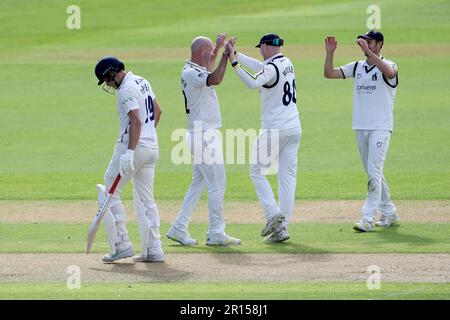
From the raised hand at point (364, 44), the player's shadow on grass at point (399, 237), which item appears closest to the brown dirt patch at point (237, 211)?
the player's shadow on grass at point (399, 237)

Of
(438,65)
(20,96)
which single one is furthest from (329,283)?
(438,65)

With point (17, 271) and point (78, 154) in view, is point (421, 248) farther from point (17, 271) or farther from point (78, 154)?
point (78, 154)

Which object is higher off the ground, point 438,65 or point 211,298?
point 438,65

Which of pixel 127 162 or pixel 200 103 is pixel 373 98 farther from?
pixel 127 162

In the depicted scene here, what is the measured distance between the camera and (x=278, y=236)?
13875mm

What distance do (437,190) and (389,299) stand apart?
24.4 ft

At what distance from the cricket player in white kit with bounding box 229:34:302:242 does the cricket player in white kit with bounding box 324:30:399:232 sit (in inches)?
41.6

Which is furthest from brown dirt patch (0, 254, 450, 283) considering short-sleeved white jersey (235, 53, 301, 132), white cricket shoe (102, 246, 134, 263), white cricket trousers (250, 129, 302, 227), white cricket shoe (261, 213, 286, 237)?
short-sleeved white jersey (235, 53, 301, 132)

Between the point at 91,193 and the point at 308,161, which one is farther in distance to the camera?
the point at 308,161

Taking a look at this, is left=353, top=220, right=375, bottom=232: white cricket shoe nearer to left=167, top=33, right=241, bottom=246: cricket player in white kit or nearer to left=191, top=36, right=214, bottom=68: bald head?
left=167, top=33, right=241, bottom=246: cricket player in white kit

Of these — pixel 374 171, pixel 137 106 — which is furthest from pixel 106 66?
pixel 374 171

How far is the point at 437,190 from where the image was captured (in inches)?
691

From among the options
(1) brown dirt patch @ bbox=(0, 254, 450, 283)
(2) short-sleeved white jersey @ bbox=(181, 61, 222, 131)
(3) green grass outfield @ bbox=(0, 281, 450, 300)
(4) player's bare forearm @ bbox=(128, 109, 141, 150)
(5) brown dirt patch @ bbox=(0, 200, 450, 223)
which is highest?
(2) short-sleeved white jersey @ bbox=(181, 61, 222, 131)

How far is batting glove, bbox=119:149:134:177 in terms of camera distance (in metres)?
12.3
